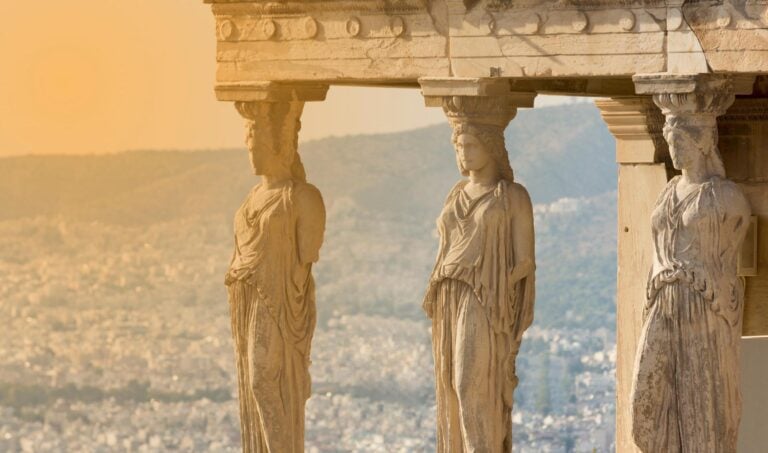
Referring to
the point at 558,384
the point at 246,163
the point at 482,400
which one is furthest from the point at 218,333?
the point at 482,400

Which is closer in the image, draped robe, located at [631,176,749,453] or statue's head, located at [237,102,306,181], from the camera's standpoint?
draped robe, located at [631,176,749,453]

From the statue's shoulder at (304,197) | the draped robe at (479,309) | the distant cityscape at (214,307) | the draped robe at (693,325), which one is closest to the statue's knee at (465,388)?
the draped robe at (479,309)

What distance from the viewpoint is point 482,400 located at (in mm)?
15320

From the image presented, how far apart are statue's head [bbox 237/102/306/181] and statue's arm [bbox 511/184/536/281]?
157cm

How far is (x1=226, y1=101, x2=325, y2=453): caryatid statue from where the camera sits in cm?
1595

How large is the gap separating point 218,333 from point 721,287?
8856 millimetres

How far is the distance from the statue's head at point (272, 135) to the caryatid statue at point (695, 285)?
7.87 feet

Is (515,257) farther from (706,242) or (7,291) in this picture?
(7,291)

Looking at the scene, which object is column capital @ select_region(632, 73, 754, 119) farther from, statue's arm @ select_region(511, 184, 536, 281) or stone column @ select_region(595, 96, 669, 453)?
stone column @ select_region(595, 96, 669, 453)

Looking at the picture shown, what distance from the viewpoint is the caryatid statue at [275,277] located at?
1595 cm

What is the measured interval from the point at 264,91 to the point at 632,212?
148 inches

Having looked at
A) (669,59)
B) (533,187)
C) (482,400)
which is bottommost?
(482,400)

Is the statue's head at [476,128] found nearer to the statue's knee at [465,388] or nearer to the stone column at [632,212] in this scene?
the statue's knee at [465,388]

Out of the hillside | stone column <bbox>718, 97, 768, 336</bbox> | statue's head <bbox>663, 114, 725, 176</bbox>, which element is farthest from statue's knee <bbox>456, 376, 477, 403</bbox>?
the hillside
